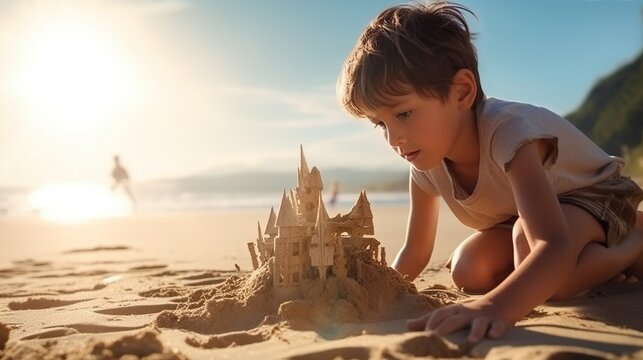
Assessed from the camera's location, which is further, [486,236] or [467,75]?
[486,236]

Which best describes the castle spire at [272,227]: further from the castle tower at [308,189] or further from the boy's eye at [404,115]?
the boy's eye at [404,115]

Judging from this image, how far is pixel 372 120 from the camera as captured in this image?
3.47m

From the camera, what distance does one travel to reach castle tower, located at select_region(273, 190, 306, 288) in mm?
3203

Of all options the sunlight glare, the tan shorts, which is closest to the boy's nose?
the tan shorts

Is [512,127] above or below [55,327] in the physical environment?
above

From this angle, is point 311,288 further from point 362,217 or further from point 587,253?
point 587,253

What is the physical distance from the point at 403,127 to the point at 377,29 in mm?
625

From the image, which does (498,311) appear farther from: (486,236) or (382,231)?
(382,231)

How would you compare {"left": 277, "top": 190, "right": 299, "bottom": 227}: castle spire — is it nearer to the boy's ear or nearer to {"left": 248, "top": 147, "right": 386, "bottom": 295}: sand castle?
{"left": 248, "top": 147, "right": 386, "bottom": 295}: sand castle

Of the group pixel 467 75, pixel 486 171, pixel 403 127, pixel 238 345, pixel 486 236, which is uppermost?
pixel 467 75

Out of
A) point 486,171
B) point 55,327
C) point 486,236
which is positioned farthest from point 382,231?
point 55,327

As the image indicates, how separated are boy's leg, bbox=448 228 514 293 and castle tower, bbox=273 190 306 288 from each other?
63.0 inches

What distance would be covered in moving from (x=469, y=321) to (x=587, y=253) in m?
1.52

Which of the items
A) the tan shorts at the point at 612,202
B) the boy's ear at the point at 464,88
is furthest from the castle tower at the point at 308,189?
the tan shorts at the point at 612,202
